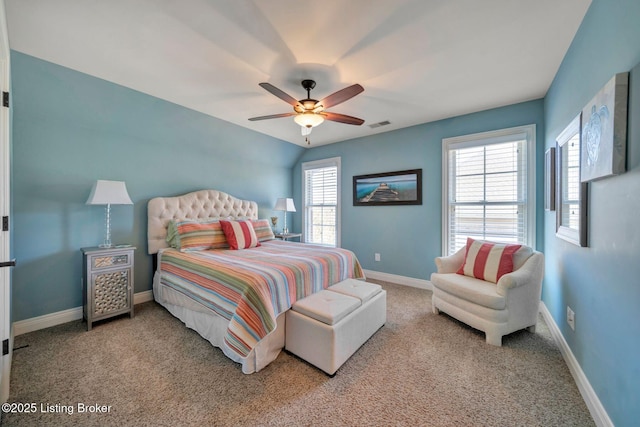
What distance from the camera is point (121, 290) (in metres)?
2.74

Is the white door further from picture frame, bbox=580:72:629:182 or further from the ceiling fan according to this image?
picture frame, bbox=580:72:629:182

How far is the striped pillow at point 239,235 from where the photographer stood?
3.38m

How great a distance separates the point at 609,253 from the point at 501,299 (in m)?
1.00

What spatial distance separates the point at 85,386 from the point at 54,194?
6.73 ft

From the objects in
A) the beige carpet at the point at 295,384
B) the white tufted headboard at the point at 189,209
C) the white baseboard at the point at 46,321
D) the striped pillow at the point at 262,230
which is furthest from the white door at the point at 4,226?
the striped pillow at the point at 262,230

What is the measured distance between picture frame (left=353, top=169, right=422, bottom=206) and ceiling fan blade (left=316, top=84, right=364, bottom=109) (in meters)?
2.19

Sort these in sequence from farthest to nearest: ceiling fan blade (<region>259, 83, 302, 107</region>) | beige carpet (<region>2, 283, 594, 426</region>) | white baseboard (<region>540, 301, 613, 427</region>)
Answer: ceiling fan blade (<region>259, 83, 302, 107</region>)
beige carpet (<region>2, 283, 594, 426</region>)
white baseboard (<region>540, 301, 613, 427</region>)

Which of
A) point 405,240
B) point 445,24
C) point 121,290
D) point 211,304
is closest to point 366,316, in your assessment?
point 211,304

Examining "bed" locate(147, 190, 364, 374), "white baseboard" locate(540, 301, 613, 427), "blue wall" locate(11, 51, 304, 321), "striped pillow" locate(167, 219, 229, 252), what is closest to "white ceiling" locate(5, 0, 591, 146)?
"blue wall" locate(11, 51, 304, 321)

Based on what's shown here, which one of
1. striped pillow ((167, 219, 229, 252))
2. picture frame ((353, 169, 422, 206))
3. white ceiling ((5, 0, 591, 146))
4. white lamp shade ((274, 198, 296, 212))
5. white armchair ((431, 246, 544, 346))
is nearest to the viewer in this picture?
white ceiling ((5, 0, 591, 146))

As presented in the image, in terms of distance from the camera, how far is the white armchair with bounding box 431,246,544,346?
224 centimetres

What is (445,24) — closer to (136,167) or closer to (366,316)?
(366,316)

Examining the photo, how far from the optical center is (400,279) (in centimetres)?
411

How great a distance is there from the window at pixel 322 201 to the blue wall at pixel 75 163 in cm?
219
